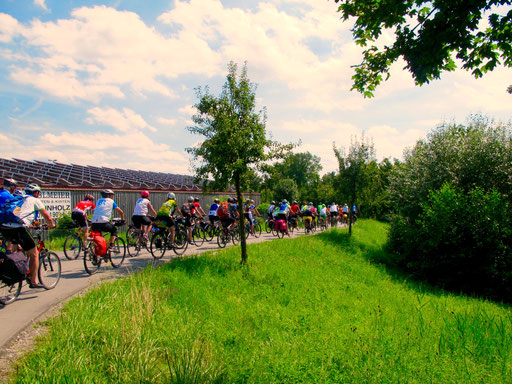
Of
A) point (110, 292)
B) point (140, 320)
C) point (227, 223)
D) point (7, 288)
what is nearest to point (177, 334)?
point (140, 320)

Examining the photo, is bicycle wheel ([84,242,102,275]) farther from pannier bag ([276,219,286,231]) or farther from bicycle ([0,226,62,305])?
pannier bag ([276,219,286,231])

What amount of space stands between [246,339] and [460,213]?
12141mm

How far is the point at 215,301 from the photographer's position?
635cm

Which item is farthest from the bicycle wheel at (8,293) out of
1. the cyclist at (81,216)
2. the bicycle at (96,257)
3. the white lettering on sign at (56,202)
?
the white lettering on sign at (56,202)

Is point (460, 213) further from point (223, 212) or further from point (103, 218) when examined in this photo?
point (103, 218)

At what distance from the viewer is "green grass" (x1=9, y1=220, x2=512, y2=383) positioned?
12.1 feet

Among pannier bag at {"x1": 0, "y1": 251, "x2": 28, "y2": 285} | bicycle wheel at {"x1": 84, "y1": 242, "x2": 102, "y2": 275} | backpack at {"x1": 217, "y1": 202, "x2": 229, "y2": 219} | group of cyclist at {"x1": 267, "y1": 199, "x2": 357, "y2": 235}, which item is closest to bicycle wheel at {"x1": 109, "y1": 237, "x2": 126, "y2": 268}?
bicycle wheel at {"x1": 84, "y1": 242, "x2": 102, "y2": 275}

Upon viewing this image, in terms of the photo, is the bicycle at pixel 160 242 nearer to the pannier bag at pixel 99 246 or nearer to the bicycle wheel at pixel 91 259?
the bicycle wheel at pixel 91 259

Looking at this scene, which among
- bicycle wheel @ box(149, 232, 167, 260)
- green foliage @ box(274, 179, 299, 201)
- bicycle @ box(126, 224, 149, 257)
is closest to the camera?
bicycle wheel @ box(149, 232, 167, 260)

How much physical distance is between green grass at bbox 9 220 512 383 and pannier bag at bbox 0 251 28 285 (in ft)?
3.36

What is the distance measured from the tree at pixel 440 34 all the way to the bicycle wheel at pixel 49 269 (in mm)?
7487

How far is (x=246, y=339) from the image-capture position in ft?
15.7

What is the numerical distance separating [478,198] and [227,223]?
9.94 m

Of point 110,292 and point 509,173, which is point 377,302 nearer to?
point 110,292
